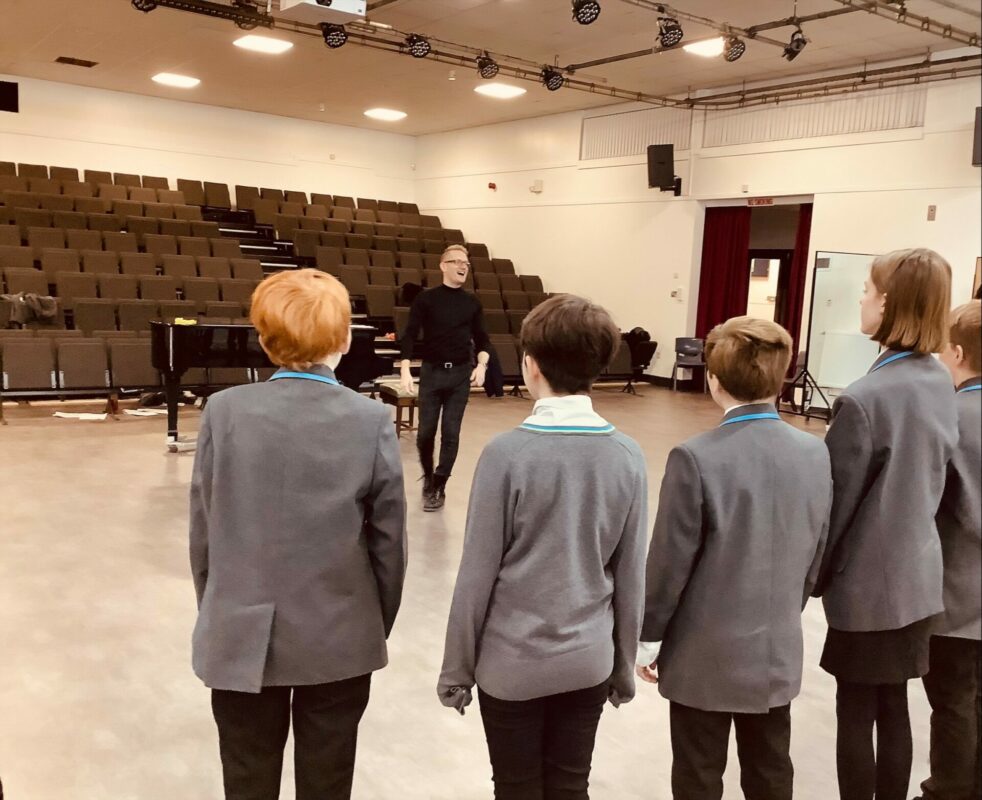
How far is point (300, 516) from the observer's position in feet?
5.07

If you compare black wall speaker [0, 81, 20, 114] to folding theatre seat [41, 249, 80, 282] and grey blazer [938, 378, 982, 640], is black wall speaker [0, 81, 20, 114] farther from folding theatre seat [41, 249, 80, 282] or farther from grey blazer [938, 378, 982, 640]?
grey blazer [938, 378, 982, 640]

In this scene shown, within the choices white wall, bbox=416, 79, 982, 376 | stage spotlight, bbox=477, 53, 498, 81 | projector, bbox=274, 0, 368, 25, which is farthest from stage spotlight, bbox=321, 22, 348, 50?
white wall, bbox=416, 79, 982, 376

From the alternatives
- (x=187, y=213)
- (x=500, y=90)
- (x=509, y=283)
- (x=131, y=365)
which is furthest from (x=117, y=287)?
(x=500, y=90)

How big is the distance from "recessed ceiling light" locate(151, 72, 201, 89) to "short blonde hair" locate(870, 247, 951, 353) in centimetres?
1204

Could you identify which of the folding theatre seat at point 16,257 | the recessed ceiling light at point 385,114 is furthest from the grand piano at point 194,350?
the recessed ceiling light at point 385,114

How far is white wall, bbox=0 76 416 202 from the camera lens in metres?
12.8

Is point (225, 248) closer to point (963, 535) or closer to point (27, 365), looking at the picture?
point (27, 365)

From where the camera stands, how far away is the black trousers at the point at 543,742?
156 centimetres

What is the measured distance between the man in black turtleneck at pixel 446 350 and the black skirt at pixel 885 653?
2.89 metres

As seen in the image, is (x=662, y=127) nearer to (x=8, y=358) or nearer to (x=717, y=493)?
(x=8, y=358)

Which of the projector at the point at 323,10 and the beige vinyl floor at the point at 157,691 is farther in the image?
the projector at the point at 323,10

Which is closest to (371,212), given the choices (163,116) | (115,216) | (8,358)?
(163,116)

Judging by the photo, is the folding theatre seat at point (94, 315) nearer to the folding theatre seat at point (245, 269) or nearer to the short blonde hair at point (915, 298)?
the folding theatre seat at point (245, 269)

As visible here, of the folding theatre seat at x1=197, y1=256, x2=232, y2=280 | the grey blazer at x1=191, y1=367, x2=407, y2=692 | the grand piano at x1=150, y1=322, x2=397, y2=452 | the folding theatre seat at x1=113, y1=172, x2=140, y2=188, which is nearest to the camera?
the grey blazer at x1=191, y1=367, x2=407, y2=692
